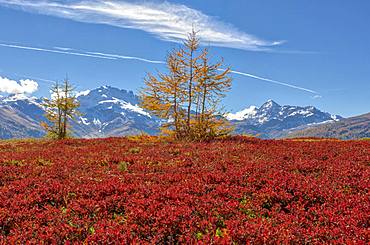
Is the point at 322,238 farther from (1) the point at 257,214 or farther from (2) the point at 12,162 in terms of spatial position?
(2) the point at 12,162

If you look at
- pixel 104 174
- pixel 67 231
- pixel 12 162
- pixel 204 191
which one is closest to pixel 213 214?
pixel 204 191

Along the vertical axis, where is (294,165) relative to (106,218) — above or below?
above

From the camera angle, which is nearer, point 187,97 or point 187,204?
point 187,204

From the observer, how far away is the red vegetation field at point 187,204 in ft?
21.5

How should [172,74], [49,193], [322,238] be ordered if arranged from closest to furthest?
[322,238], [49,193], [172,74]

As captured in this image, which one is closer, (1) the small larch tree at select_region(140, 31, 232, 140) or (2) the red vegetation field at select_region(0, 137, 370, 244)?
(2) the red vegetation field at select_region(0, 137, 370, 244)

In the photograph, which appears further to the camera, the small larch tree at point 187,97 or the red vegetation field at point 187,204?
the small larch tree at point 187,97

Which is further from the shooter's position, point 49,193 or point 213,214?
point 49,193

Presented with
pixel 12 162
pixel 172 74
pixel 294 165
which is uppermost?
pixel 172 74

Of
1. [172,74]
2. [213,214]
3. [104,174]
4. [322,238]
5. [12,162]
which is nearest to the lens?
[322,238]

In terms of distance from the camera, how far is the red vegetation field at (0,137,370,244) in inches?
258

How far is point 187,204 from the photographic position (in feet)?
27.3

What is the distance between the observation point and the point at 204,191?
9.57 metres

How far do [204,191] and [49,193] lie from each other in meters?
4.53
